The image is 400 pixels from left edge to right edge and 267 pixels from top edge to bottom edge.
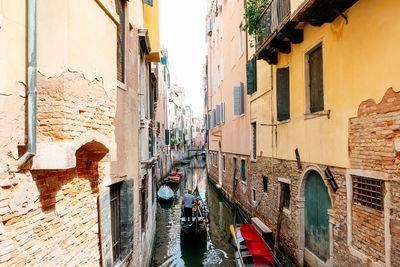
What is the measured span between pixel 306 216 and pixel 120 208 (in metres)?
4.40

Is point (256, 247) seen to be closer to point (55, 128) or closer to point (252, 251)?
point (252, 251)

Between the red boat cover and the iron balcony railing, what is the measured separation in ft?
17.2

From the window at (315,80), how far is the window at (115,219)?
4.52 meters

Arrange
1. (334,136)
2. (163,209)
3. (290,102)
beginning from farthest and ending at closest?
(163,209)
(290,102)
(334,136)

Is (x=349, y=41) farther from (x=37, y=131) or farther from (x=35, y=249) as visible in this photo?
(x=35, y=249)

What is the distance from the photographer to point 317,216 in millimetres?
6094

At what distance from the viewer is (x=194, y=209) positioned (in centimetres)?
1105

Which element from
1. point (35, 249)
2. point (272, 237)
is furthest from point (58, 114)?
point (272, 237)

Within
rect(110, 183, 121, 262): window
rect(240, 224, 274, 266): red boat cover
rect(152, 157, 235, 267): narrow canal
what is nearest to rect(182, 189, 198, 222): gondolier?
rect(152, 157, 235, 267): narrow canal

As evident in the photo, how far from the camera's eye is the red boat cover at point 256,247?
260 inches

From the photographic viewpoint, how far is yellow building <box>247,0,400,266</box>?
3.95 meters

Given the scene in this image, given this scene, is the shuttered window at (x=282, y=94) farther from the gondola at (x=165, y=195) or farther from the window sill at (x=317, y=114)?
the gondola at (x=165, y=195)

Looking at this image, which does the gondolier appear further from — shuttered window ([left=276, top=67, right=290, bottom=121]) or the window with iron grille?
the window with iron grille

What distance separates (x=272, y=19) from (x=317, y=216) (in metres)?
5.02
